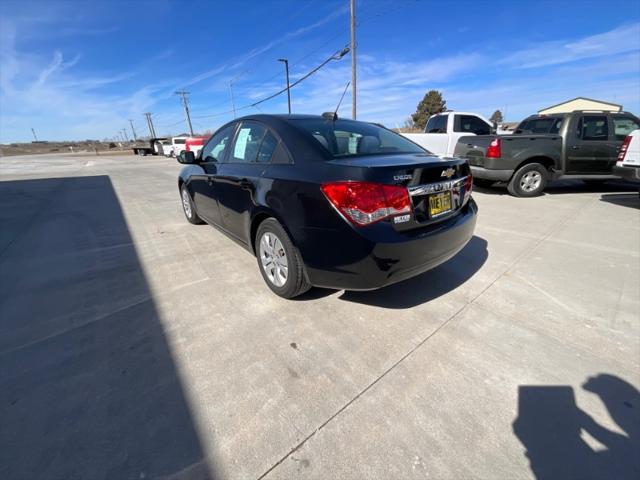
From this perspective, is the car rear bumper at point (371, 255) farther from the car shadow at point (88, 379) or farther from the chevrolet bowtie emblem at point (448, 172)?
the car shadow at point (88, 379)

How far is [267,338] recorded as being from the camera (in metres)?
2.15

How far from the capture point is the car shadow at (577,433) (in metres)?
1.30

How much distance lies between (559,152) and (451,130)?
3.46 metres

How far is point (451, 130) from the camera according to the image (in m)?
9.05

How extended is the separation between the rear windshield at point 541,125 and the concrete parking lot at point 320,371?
4361mm

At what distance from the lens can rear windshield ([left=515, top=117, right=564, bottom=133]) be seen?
21.2 ft

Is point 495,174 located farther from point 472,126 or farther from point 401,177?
point 401,177

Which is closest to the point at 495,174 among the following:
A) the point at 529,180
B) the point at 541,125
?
the point at 529,180

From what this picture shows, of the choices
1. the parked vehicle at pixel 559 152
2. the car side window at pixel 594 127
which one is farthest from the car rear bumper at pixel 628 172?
the car side window at pixel 594 127

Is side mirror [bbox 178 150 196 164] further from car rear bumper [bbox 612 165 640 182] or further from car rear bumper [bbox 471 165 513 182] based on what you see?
car rear bumper [bbox 612 165 640 182]

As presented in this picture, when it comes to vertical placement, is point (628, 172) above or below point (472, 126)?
below

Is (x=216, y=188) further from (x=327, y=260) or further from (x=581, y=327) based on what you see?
(x=581, y=327)

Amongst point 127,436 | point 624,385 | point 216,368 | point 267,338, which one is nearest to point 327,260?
point 267,338

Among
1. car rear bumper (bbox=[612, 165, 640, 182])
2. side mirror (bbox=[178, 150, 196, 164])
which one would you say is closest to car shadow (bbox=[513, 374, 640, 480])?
side mirror (bbox=[178, 150, 196, 164])
